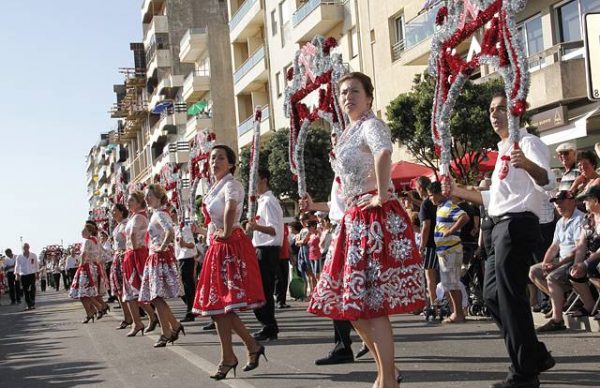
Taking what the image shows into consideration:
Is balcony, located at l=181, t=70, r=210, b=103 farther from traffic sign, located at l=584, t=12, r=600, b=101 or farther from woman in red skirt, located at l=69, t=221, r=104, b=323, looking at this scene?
traffic sign, located at l=584, t=12, r=600, b=101

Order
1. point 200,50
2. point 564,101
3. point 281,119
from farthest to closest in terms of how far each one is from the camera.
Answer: point 200,50 < point 281,119 < point 564,101

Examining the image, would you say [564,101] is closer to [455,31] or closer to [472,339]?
[472,339]

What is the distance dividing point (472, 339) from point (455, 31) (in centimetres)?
357

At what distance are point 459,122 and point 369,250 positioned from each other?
50.1ft

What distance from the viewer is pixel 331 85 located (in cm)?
1040

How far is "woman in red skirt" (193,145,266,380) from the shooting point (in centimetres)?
789

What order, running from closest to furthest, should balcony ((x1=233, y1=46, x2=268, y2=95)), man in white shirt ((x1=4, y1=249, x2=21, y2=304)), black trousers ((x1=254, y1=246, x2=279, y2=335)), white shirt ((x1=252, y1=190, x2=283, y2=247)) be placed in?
black trousers ((x1=254, y1=246, x2=279, y2=335)), white shirt ((x1=252, y1=190, x2=283, y2=247)), man in white shirt ((x1=4, y1=249, x2=21, y2=304)), balcony ((x1=233, y1=46, x2=268, y2=95))

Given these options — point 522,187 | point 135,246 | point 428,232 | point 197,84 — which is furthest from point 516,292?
point 197,84

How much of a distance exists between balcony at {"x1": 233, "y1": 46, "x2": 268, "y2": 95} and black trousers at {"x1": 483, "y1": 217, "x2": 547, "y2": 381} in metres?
38.4

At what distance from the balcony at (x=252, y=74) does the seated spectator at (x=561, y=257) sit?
3467cm

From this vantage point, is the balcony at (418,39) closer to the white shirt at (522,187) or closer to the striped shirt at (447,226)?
the striped shirt at (447,226)

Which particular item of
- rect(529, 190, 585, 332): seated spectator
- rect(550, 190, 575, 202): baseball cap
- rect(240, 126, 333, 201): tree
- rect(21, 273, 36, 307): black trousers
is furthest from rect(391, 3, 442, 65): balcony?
rect(529, 190, 585, 332): seated spectator

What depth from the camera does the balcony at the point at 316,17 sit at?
116ft

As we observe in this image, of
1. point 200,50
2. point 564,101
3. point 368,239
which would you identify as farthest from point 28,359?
point 200,50
